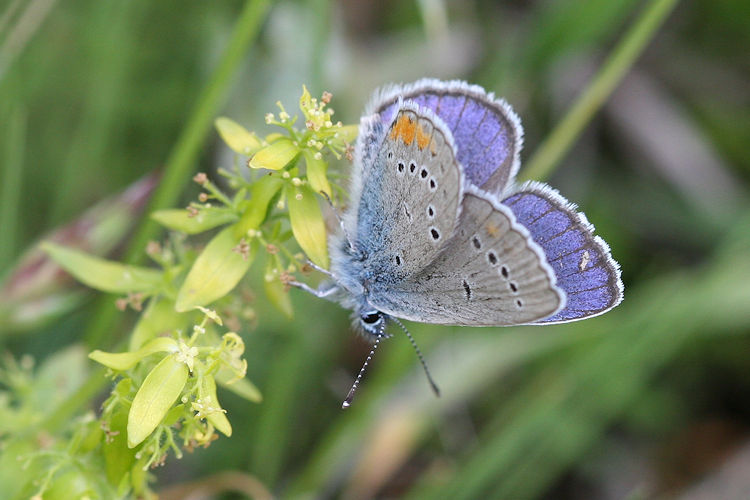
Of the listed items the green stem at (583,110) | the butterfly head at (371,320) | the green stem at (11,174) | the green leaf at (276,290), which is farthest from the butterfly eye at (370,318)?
the green stem at (11,174)

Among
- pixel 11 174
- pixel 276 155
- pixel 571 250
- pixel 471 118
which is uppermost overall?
pixel 11 174

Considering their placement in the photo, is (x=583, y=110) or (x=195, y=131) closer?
(x=195, y=131)

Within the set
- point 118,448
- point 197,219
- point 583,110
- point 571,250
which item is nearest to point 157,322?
point 197,219

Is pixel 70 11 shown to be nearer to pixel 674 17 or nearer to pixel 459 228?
pixel 459 228

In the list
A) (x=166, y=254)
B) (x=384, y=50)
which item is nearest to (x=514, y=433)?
(x=166, y=254)

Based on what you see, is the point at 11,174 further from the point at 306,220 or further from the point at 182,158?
the point at 306,220

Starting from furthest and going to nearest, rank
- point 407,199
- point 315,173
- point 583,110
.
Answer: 1. point 583,110
2. point 407,199
3. point 315,173

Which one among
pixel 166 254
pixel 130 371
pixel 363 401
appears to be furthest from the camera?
pixel 363 401
